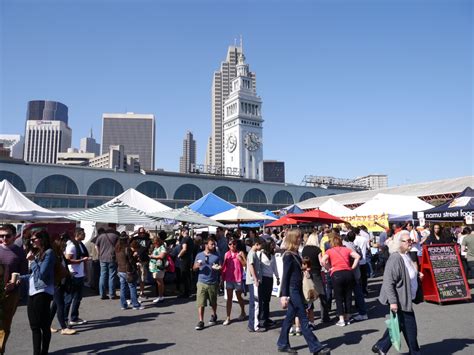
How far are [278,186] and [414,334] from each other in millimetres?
65762

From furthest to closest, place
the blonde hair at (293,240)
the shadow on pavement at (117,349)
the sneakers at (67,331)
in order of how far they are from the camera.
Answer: the sneakers at (67,331)
the blonde hair at (293,240)
the shadow on pavement at (117,349)

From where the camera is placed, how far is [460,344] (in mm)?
6031

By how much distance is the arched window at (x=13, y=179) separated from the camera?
45719 millimetres

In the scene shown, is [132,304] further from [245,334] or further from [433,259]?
[433,259]

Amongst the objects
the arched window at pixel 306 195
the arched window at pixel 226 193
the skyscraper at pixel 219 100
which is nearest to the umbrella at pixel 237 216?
the arched window at pixel 226 193

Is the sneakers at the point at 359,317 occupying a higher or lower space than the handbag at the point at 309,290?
lower

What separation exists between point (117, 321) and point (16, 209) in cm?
784

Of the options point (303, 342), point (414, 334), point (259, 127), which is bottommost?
point (303, 342)

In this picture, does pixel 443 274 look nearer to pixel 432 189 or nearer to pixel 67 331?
pixel 67 331

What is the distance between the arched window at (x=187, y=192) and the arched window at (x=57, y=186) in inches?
595

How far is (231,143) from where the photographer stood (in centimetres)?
11238

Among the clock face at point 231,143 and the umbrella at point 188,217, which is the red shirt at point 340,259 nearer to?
the umbrella at point 188,217

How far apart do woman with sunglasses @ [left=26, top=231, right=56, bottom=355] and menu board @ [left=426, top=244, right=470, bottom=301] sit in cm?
834

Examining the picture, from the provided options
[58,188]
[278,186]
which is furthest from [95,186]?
[278,186]
